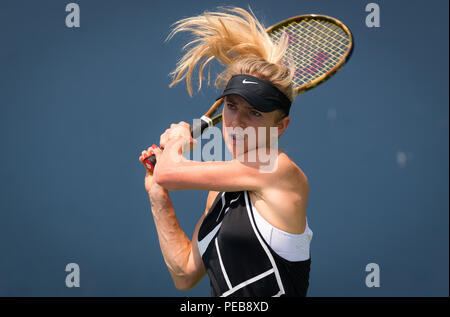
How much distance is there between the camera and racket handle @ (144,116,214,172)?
5.81 ft

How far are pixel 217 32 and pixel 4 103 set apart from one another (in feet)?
13.4

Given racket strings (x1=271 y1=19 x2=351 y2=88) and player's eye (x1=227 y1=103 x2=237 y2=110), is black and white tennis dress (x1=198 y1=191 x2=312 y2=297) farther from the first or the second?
racket strings (x1=271 y1=19 x2=351 y2=88)

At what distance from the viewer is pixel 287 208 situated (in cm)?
144

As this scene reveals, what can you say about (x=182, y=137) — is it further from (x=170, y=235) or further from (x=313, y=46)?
(x=313, y=46)

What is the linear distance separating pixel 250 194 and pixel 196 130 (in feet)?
1.37

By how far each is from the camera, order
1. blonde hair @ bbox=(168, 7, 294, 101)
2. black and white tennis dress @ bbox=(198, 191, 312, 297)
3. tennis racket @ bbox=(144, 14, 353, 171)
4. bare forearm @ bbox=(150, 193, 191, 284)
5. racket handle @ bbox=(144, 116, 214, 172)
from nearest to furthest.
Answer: black and white tennis dress @ bbox=(198, 191, 312, 297)
blonde hair @ bbox=(168, 7, 294, 101)
bare forearm @ bbox=(150, 193, 191, 284)
racket handle @ bbox=(144, 116, 214, 172)
tennis racket @ bbox=(144, 14, 353, 171)

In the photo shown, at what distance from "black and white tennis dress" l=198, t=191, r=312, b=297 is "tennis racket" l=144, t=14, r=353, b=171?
17.9 inches

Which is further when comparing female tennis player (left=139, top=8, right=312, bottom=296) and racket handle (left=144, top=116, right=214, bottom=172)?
racket handle (left=144, top=116, right=214, bottom=172)

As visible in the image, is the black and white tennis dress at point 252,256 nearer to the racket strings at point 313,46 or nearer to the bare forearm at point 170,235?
the bare forearm at point 170,235

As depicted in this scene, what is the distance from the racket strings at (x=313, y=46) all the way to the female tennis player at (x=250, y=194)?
39 cm

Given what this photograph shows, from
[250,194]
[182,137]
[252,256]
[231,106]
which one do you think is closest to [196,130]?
[182,137]

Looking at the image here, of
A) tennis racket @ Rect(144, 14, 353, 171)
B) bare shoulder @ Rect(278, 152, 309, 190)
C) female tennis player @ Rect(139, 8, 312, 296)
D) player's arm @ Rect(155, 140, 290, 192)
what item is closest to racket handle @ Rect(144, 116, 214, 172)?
tennis racket @ Rect(144, 14, 353, 171)

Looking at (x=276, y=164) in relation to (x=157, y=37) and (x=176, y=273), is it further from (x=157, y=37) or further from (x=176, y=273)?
(x=157, y=37)

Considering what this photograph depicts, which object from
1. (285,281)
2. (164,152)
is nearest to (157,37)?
(164,152)
